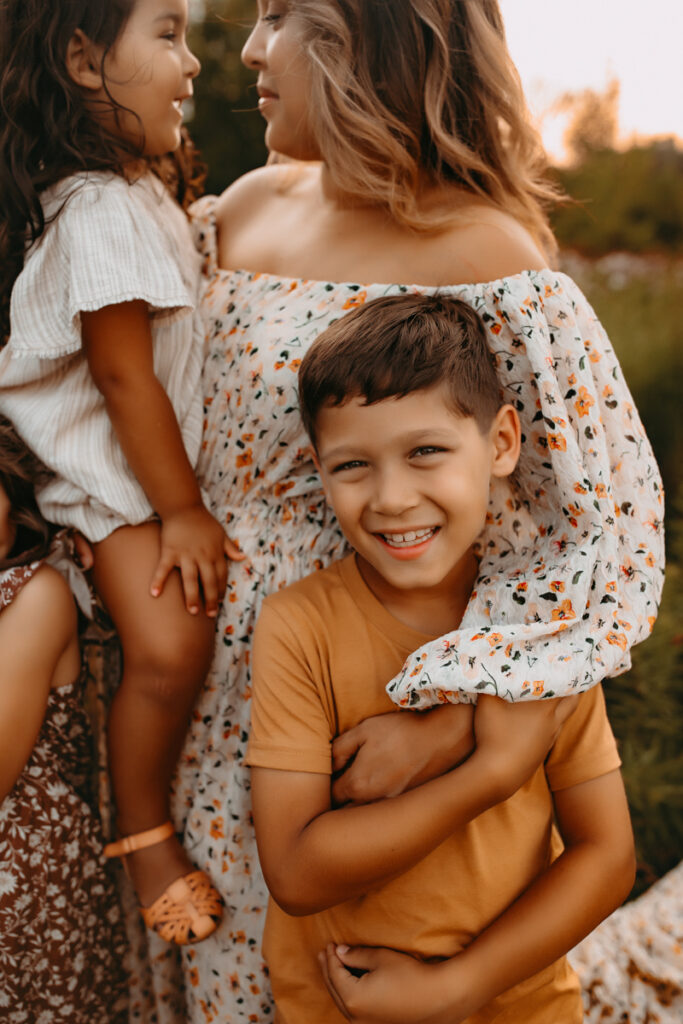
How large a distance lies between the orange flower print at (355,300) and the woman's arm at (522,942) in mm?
900

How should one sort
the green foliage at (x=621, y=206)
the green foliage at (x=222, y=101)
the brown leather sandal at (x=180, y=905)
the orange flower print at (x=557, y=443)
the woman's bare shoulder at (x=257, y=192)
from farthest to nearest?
the green foliage at (x=621, y=206) → the green foliage at (x=222, y=101) → the woman's bare shoulder at (x=257, y=192) → the brown leather sandal at (x=180, y=905) → the orange flower print at (x=557, y=443)

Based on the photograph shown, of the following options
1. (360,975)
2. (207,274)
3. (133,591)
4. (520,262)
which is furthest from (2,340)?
(360,975)

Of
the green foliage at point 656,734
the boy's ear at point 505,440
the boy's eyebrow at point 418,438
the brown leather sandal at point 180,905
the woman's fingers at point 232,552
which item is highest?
the boy's eyebrow at point 418,438

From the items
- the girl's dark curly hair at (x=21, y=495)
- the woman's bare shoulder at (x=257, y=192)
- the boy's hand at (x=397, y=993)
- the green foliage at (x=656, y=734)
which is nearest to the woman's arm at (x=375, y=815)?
the boy's hand at (x=397, y=993)

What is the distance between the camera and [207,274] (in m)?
1.85

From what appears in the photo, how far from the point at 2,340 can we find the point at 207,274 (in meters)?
0.43

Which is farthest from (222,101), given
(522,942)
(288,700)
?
(522,942)

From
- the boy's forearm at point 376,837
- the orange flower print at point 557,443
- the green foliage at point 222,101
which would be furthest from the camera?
the green foliage at point 222,101

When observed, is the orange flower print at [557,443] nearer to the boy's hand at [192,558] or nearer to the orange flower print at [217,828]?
the boy's hand at [192,558]

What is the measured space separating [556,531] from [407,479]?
12.8 inches

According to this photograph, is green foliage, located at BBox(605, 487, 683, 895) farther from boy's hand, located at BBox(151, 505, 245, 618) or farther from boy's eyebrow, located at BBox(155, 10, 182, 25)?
boy's eyebrow, located at BBox(155, 10, 182, 25)

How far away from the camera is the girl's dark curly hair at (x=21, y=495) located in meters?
1.61

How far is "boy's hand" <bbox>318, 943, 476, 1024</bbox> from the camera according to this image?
51.9 inches

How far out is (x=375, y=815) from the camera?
1.31 metres
